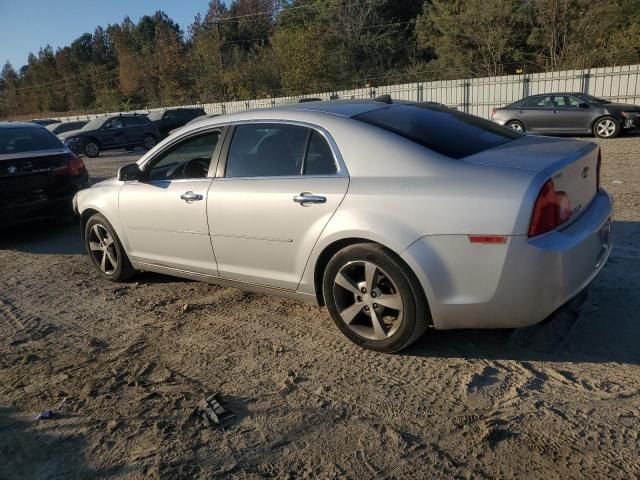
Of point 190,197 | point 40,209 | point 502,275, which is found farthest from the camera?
point 40,209

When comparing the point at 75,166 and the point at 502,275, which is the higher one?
the point at 75,166

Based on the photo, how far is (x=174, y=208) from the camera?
452 cm

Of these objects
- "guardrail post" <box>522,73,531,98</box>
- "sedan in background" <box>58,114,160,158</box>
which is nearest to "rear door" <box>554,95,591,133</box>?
"guardrail post" <box>522,73,531,98</box>

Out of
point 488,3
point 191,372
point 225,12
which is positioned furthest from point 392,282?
point 225,12

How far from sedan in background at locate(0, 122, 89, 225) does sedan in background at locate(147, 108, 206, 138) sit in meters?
17.5

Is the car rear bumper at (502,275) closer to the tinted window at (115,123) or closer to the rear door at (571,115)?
the rear door at (571,115)

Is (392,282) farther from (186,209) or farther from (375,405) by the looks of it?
(186,209)

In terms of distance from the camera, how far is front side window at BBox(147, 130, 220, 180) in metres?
4.51

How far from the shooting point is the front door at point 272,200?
12.0 feet

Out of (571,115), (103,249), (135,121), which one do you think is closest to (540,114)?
(571,115)

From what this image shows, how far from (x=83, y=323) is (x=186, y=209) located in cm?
125

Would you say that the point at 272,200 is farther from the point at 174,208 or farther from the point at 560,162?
the point at 560,162

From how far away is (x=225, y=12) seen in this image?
69.9 m

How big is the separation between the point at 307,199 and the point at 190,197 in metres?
1.18
